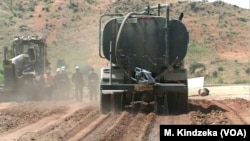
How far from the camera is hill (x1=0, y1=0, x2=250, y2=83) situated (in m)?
67.4

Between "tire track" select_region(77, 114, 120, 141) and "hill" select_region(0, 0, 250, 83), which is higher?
"hill" select_region(0, 0, 250, 83)

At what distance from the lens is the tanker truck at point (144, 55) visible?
64.2 feet

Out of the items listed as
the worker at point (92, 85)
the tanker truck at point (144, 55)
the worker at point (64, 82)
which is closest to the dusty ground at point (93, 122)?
the tanker truck at point (144, 55)

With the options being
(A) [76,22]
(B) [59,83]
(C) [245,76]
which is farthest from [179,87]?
(A) [76,22]

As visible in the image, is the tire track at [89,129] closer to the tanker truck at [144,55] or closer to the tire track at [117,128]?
the tire track at [117,128]

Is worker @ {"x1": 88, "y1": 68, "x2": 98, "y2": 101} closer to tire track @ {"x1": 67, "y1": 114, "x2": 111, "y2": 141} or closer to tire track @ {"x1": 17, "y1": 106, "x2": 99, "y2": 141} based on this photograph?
tire track @ {"x1": 17, "y1": 106, "x2": 99, "y2": 141}

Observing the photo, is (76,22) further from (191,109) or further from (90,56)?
(191,109)

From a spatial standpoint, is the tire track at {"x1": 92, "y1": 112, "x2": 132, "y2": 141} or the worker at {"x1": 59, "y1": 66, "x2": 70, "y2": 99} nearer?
the tire track at {"x1": 92, "y1": 112, "x2": 132, "y2": 141}

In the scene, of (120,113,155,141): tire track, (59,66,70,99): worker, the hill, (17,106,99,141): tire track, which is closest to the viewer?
(120,113,155,141): tire track

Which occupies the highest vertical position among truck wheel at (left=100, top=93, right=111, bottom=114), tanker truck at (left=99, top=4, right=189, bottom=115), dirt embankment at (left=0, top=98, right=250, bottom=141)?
tanker truck at (left=99, top=4, right=189, bottom=115)

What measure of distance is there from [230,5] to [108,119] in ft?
273

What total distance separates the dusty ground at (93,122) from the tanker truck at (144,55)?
68 cm

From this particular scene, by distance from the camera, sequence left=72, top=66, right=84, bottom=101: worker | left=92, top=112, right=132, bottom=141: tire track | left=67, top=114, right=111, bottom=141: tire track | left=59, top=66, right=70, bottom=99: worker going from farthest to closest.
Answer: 1. left=59, top=66, right=70, bottom=99: worker
2. left=72, top=66, right=84, bottom=101: worker
3. left=67, top=114, right=111, bottom=141: tire track
4. left=92, top=112, right=132, bottom=141: tire track

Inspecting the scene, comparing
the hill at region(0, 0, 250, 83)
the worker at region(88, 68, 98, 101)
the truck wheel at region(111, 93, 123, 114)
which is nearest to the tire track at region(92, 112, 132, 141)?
the truck wheel at region(111, 93, 123, 114)
